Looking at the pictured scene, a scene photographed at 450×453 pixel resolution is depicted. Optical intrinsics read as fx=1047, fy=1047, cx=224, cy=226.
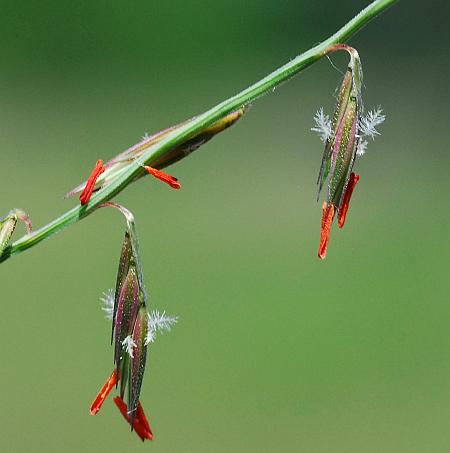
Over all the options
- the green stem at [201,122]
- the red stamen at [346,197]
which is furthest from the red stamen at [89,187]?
the red stamen at [346,197]

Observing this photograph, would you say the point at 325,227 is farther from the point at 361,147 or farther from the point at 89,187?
the point at 89,187

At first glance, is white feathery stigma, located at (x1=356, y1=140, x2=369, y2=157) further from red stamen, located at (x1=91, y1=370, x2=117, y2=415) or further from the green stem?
red stamen, located at (x1=91, y1=370, x2=117, y2=415)

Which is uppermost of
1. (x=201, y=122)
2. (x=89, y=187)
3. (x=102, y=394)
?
(x=201, y=122)

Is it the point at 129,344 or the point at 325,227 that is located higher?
the point at 325,227

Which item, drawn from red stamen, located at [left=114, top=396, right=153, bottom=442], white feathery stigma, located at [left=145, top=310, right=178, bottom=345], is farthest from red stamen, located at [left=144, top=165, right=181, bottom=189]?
red stamen, located at [left=114, top=396, right=153, bottom=442]

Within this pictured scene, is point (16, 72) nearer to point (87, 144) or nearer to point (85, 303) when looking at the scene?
point (87, 144)

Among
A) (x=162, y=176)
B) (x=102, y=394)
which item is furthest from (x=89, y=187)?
(x=102, y=394)

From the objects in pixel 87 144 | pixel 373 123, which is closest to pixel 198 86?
pixel 87 144
